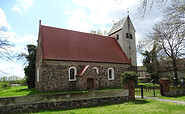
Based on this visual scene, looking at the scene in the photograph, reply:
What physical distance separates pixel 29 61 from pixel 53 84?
10446 mm

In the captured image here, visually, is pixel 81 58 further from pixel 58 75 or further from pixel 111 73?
pixel 111 73

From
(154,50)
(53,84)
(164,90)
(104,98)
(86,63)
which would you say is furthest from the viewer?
(154,50)

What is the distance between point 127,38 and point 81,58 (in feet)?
34.6

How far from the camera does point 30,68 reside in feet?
73.1

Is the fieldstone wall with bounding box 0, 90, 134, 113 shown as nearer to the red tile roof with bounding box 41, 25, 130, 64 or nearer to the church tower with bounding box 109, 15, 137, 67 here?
the red tile roof with bounding box 41, 25, 130, 64

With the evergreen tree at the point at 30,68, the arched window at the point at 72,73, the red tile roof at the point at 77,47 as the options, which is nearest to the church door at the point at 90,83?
the arched window at the point at 72,73

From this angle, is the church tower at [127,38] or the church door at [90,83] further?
the church tower at [127,38]

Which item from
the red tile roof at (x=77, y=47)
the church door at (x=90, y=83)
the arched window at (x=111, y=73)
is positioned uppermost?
the red tile roof at (x=77, y=47)

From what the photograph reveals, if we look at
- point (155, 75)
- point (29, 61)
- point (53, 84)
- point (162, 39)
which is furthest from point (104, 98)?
point (155, 75)

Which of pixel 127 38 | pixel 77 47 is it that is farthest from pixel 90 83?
pixel 127 38

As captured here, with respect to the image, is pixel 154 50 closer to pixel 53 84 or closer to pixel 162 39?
pixel 162 39

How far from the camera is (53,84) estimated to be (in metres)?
15.2

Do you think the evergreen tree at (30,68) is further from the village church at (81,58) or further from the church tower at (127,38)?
the church tower at (127,38)

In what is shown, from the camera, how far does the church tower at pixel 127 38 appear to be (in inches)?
906
